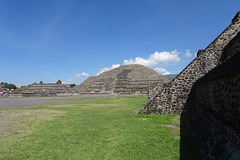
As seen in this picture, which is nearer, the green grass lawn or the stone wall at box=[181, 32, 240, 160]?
the stone wall at box=[181, 32, 240, 160]

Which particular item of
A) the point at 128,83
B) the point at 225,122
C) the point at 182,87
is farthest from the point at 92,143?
the point at 128,83

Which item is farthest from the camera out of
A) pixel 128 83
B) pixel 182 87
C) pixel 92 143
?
pixel 128 83

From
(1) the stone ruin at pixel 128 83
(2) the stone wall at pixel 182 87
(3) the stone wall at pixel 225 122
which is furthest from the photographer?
(1) the stone ruin at pixel 128 83

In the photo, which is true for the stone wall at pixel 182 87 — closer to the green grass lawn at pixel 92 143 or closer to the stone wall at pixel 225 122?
the green grass lawn at pixel 92 143

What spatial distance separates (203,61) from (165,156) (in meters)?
7.87

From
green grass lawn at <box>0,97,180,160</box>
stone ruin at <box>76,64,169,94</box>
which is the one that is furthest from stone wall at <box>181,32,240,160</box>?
stone ruin at <box>76,64,169,94</box>

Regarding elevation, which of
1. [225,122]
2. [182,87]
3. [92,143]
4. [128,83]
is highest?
[128,83]

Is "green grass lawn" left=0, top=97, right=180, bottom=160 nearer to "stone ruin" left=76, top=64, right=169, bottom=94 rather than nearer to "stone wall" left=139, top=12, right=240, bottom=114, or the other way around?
"stone wall" left=139, top=12, right=240, bottom=114

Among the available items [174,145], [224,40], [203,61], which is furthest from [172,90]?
[174,145]

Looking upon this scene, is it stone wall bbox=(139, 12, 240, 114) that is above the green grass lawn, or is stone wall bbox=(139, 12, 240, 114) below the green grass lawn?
above

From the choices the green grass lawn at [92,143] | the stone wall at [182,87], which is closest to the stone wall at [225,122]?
the green grass lawn at [92,143]

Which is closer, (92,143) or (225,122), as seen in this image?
(225,122)

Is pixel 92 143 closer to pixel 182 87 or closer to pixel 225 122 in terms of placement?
pixel 225 122

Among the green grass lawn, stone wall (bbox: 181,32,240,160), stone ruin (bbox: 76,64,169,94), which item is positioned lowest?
the green grass lawn
